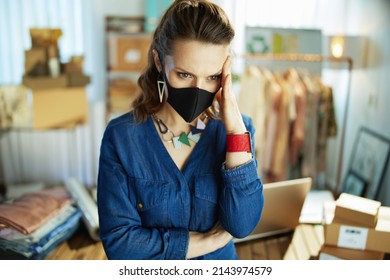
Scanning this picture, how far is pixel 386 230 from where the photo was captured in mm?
1004

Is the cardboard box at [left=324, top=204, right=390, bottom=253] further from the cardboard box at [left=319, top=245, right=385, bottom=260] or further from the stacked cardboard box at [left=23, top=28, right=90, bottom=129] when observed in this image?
the stacked cardboard box at [left=23, top=28, right=90, bottom=129]

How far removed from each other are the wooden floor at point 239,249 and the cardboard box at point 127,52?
1.53 m

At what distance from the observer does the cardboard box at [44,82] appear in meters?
1.98

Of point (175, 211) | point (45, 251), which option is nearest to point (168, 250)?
point (175, 211)

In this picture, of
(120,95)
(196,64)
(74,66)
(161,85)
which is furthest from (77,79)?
(196,64)

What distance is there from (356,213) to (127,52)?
1926mm

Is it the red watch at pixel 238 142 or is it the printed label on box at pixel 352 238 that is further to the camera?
the printed label on box at pixel 352 238

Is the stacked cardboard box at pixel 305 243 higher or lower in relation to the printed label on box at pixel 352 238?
lower

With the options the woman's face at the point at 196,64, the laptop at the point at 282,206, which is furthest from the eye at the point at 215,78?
the laptop at the point at 282,206

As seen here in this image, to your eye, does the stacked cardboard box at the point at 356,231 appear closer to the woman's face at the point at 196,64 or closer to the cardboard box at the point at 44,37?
the woman's face at the point at 196,64

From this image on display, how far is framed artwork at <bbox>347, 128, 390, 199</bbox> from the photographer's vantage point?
184cm

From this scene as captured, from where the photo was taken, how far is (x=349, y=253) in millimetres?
1034

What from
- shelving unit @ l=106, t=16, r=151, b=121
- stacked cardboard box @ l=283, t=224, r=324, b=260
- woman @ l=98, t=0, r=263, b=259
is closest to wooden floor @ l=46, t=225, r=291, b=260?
stacked cardboard box @ l=283, t=224, r=324, b=260

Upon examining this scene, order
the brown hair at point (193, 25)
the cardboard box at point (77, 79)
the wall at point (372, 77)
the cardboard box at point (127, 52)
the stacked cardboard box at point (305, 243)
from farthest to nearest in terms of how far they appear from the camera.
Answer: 1. the cardboard box at point (127, 52)
2. the cardboard box at point (77, 79)
3. the wall at point (372, 77)
4. the stacked cardboard box at point (305, 243)
5. the brown hair at point (193, 25)
